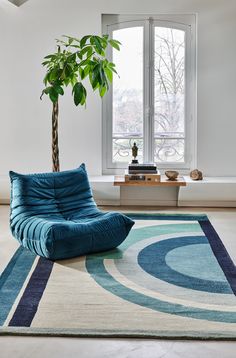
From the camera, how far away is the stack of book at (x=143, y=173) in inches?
250

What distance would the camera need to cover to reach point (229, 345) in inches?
107

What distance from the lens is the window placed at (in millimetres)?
6773

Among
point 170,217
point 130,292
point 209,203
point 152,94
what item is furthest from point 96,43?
point 130,292

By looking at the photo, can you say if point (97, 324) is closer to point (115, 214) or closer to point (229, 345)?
point (229, 345)

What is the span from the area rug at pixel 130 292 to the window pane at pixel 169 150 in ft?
7.30

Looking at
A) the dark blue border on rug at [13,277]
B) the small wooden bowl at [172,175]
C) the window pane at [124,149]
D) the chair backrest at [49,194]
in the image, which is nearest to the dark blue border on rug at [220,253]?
the small wooden bowl at [172,175]

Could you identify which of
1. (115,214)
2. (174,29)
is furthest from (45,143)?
(115,214)

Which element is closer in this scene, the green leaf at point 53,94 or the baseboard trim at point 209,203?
the green leaf at point 53,94

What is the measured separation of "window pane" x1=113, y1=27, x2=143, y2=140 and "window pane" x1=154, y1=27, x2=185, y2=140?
0.21 m

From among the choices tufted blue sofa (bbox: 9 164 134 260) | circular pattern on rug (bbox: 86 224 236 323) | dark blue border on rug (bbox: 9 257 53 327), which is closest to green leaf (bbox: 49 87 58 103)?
tufted blue sofa (bbox: 9 164 134 260)

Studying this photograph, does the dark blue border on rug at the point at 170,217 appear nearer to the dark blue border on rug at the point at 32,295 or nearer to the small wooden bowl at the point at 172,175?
the small wooden bowl at the point at 172,175

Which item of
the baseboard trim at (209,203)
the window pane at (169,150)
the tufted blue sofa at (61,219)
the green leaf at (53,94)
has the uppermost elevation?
the green leaf at (53,94)

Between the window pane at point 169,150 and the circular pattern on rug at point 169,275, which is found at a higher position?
the window pane at point 169,150

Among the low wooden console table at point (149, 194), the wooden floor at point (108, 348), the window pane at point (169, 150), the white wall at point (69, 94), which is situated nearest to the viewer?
the wooden floor at point (108, 348)
